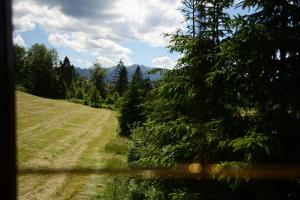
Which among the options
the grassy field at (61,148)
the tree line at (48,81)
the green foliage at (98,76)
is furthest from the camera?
the green foliage at (98,76)

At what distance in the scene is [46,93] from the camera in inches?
2795

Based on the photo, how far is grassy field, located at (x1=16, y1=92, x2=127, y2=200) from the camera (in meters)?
17.8

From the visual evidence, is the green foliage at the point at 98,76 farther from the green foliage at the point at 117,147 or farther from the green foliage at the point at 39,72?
the green foliage at the point at 117,147

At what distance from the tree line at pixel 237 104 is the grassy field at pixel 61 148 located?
9.10ft

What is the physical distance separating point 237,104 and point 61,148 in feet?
79.1

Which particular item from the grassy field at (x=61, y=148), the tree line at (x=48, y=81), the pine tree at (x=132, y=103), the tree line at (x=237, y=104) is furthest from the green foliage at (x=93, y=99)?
the tree line at (x=237, y=104)

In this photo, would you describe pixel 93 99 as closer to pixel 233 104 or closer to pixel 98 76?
pixel 98 76

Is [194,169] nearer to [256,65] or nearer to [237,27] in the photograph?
[256,65]

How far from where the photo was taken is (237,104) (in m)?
7.48

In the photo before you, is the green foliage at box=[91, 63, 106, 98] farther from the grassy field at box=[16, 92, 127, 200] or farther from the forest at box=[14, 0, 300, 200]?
the forest at box=[14, 0, 300, 200]

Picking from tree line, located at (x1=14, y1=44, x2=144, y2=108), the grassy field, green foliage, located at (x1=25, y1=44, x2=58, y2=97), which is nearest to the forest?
the grassy field

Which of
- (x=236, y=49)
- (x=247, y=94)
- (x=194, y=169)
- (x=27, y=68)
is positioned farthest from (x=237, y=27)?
(x=27, y=68)

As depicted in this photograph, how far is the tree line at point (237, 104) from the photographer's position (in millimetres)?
5934

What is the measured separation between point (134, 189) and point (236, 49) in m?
7.78
